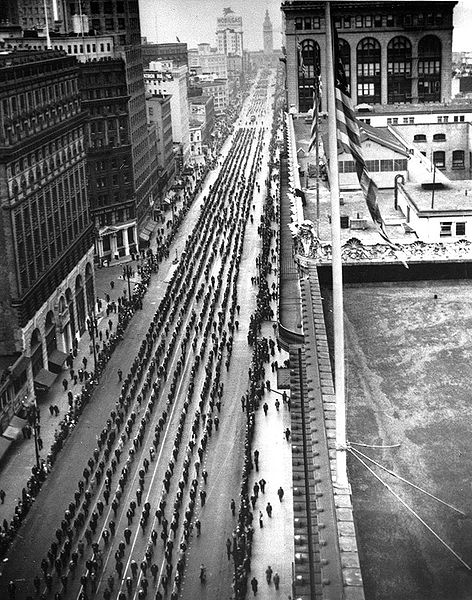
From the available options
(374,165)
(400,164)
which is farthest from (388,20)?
(374,165)

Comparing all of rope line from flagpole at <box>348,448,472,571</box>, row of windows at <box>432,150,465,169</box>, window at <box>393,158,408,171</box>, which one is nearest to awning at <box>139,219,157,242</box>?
row of windows at <box>432,150,465,169</box>

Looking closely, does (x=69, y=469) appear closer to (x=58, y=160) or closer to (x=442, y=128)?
(x=58, y=160)

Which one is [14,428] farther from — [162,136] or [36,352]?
[162,136]

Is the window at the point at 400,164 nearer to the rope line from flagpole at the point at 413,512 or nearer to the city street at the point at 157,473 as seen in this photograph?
the city street at the point at 157,473

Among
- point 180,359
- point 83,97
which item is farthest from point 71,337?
point 83,97

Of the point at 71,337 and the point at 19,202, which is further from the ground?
the point at 19,202

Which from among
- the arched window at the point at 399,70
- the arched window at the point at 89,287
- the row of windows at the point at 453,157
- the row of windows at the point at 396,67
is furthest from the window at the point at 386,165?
the arched window at the point at 399,70
